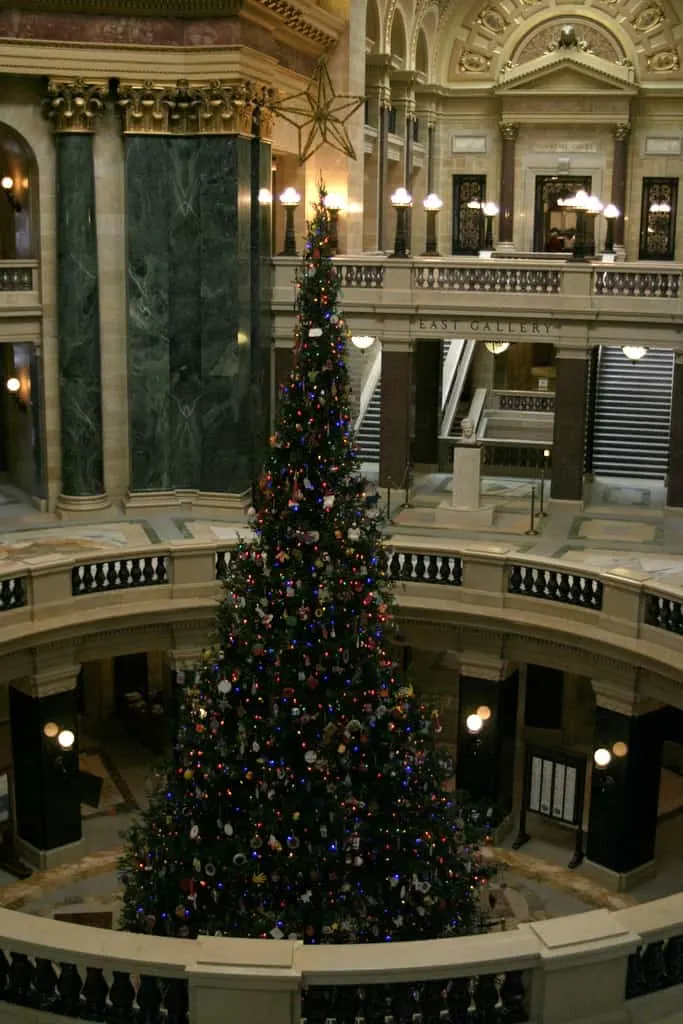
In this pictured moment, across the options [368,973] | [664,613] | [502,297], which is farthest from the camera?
[502,297]

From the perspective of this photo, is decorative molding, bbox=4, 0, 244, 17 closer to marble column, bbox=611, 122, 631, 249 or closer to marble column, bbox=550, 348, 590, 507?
marble column, bbox=550, 348, 590, 507

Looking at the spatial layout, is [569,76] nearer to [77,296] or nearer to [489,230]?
[489,230]

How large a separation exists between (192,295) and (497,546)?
9.48m

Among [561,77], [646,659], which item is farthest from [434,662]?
[561,77]

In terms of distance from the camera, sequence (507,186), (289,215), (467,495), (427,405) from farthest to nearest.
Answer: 1. (507,186)
2. (427,405)
3. (289,215)
4. (467,495)

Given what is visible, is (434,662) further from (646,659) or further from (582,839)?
(646,659)

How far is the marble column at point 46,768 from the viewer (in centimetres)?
1761

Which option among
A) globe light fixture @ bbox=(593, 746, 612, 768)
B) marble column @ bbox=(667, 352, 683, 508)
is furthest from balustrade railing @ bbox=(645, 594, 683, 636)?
marble column @ bbox=(667, 352, 683, 508)

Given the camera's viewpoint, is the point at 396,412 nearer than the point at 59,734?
No

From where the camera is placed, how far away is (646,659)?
53.9 ft

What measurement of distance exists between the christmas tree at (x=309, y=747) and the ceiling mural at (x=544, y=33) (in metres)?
32.4

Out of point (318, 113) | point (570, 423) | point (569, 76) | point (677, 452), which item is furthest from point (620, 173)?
point (677, 452)

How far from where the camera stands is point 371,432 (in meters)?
29.0

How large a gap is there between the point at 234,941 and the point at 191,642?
429 inches
